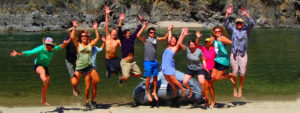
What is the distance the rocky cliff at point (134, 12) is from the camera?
A: 2736 inches

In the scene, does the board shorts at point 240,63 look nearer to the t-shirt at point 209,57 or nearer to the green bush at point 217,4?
the t-shirt at point 209,57

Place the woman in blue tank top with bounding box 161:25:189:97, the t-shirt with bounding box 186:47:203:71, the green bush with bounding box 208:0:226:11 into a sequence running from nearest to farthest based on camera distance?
the t-shirt with bounding box 186:47:203:71
the woman in blue tank top with bounding box 161:25:189:97
the green bush with bounding box 208:0:226:11

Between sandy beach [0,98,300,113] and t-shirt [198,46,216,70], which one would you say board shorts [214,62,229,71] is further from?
sandy beach [0,98,300,113]

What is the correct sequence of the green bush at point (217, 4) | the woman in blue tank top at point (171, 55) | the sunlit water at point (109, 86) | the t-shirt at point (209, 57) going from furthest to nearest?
the green bush at point (217, 4) → the sunlit water at point (109, 86) → the t-shirt at point (209, 57) → the woman in blue tank top at point (171, 55)

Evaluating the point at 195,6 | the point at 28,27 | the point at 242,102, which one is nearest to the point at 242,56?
the point at 242,102

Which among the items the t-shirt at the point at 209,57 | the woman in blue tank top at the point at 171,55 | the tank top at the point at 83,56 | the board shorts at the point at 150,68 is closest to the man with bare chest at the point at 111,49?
the tank top at the point at 83,56

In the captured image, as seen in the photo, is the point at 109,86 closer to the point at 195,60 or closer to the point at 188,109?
the point at 188,109

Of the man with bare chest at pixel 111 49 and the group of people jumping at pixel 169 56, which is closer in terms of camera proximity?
the group of people jumping at pixel 169 56

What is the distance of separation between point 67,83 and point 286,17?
8079 cm

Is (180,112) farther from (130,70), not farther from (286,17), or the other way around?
(286,17)

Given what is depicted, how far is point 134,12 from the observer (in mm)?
81438

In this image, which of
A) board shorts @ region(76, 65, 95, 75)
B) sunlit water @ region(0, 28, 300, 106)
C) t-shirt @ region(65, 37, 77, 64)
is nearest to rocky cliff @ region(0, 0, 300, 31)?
sunlit water @ region(0, 28, 300, 106)

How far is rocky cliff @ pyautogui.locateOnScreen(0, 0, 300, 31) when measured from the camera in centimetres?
6950

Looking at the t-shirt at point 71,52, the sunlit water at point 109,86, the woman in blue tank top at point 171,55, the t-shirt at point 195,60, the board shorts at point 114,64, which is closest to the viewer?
the t-shirt at point 195,60
